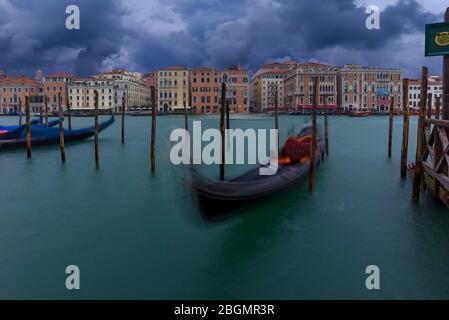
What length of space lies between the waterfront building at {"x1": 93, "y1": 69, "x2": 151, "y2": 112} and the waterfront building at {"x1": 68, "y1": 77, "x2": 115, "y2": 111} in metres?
0.72

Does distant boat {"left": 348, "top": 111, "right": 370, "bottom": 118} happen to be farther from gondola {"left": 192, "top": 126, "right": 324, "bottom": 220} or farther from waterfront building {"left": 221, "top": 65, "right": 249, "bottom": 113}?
gondola {"left": 192, "top": 126, "right": 324, "bottom": 220}

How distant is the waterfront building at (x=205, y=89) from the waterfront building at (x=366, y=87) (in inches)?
679

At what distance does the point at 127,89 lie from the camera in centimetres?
6234

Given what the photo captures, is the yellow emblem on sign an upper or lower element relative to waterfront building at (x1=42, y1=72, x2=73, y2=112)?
lower

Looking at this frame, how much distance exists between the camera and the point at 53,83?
201 feet

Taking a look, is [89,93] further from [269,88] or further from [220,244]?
[220,244]

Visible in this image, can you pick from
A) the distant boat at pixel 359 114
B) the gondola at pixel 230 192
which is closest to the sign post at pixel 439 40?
the gondola at pixel 230 192

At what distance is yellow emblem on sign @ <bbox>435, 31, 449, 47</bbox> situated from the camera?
18.6ft

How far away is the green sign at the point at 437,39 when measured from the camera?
5.67 meters

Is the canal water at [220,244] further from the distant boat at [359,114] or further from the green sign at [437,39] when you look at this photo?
the distant boat at [359,114]

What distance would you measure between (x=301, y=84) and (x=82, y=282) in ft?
183

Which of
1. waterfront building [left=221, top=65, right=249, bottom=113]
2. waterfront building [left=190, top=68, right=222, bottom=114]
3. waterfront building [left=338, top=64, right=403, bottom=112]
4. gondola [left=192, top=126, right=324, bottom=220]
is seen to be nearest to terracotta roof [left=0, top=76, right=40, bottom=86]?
waterfront building [left=190, top=68, right=222, bottom=114]

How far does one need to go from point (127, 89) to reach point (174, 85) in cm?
908
